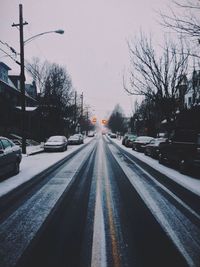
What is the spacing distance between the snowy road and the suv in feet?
A: 12.2

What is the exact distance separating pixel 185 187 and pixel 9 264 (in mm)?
6985

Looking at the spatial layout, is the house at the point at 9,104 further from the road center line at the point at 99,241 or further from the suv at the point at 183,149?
the road center line at the point at 99,241

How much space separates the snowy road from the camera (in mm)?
4105

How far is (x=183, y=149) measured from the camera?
42.9 feet

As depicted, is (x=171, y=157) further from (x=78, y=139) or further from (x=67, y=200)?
(x=78, y=139)

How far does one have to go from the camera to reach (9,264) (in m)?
3.90

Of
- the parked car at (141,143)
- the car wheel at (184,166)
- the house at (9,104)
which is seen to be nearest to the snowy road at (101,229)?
the car wheel at (184,166)

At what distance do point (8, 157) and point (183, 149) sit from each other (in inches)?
319

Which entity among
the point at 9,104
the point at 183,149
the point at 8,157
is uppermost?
the point at 9,104

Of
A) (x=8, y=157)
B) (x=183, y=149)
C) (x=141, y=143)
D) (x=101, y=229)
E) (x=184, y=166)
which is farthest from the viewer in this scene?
(x=141, y=143)

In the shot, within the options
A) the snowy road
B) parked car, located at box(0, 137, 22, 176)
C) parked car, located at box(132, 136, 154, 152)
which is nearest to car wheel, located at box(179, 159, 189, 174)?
the snowy road

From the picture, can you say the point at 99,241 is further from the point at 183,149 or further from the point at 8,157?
the point at 183,149

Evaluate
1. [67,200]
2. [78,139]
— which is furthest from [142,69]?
[78,139]

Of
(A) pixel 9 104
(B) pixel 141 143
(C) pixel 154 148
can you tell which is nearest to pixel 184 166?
(C) pixel 154 148
